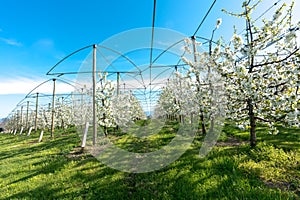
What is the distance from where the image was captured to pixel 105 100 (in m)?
10.5

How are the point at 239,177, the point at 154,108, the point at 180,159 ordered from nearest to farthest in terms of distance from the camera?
the point at 239,177 < the point at 180,159 < the point at 154,108

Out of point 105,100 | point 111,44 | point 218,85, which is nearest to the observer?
point 218,85

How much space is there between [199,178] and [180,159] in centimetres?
136

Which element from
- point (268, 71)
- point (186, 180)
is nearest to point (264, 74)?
point (268, 71)

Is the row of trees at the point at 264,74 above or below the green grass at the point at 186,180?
above

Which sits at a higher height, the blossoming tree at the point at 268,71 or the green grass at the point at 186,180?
the blossoming tree at the point at 268,71

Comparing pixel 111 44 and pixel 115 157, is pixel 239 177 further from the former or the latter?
pixel 111 44

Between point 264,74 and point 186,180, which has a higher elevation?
point 264,74

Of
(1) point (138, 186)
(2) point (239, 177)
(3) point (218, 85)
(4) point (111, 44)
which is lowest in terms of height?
(1) point (138, 186)

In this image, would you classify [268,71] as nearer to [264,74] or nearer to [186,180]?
[264,74]

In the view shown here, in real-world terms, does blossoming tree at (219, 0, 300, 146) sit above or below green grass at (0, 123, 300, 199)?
above

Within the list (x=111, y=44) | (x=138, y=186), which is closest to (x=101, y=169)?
(x=138, y=186)

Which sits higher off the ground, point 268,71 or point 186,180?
point 268,71

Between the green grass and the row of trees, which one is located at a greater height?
the row of trees
